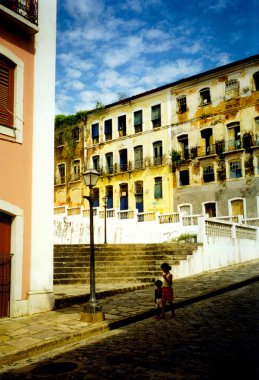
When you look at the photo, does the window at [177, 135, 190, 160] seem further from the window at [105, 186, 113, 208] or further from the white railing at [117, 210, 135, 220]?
the white railing at [117, 210, 135, 220]

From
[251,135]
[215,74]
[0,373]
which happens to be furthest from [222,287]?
[215,74]

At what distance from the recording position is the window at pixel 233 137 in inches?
1097

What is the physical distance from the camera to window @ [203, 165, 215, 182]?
29.0 m

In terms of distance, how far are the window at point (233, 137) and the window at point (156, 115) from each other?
21.9 feet

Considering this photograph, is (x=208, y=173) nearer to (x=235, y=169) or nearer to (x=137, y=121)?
(x=235, y=169)

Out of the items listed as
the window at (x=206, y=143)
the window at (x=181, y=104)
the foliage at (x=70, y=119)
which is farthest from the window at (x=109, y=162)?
the window at (x=206, y=143)

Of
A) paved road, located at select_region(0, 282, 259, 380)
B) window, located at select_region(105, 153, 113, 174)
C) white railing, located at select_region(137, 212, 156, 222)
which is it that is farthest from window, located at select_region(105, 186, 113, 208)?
paved road, located at select_region(0, 282, 259, 380)

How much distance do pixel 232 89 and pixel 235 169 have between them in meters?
6.41

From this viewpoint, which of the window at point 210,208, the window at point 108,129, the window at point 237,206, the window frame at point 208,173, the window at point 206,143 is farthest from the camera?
the window at point 108,129

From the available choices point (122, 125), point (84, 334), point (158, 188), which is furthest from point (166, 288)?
point (122, 125)

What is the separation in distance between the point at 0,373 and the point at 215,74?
93.0ft

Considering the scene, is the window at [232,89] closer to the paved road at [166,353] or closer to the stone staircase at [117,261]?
the stone staircase at [117,261]

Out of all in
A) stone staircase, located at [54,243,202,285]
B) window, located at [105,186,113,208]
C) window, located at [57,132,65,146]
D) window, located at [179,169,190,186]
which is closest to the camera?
stone staircase, located at [54,243,202,285]

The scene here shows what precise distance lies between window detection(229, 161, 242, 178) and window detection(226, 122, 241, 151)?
1.20 metres
